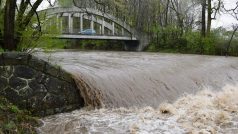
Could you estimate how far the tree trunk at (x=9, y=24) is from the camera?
995cm

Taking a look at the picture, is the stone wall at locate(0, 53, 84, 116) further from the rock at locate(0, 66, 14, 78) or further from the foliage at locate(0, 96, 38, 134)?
the foliage at locate(0, 96, 38, 134)

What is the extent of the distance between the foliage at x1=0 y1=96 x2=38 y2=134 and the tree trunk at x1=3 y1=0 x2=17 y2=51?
7.80ft

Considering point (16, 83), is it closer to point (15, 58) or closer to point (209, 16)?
point (15, 58)

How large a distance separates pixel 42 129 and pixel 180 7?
99.4 ft

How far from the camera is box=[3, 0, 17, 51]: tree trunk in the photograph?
9945 millimetres

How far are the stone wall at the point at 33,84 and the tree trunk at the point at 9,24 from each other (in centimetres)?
190

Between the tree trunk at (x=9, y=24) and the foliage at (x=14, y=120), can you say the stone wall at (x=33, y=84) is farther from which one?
the tree trunk at (x=9, y=24)

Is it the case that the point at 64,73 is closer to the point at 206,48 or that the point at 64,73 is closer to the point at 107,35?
the point at 206,48

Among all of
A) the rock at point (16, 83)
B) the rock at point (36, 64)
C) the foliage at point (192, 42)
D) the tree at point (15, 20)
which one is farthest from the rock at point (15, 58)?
the foliage at point (192, 42)

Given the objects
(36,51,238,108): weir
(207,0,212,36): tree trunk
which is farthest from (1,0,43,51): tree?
(207,0,212,36): tree trunk

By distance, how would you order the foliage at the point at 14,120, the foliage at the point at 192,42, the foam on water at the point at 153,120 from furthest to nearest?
1. the foliage at the point at 192,42
2. the foam on water at the point at 153,120
3. the foliage at the point at 14,120

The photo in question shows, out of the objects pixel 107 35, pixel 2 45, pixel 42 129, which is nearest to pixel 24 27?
pixel 2 45

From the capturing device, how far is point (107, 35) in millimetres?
33125

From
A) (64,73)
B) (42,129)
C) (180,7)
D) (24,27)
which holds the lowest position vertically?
(42,129)
